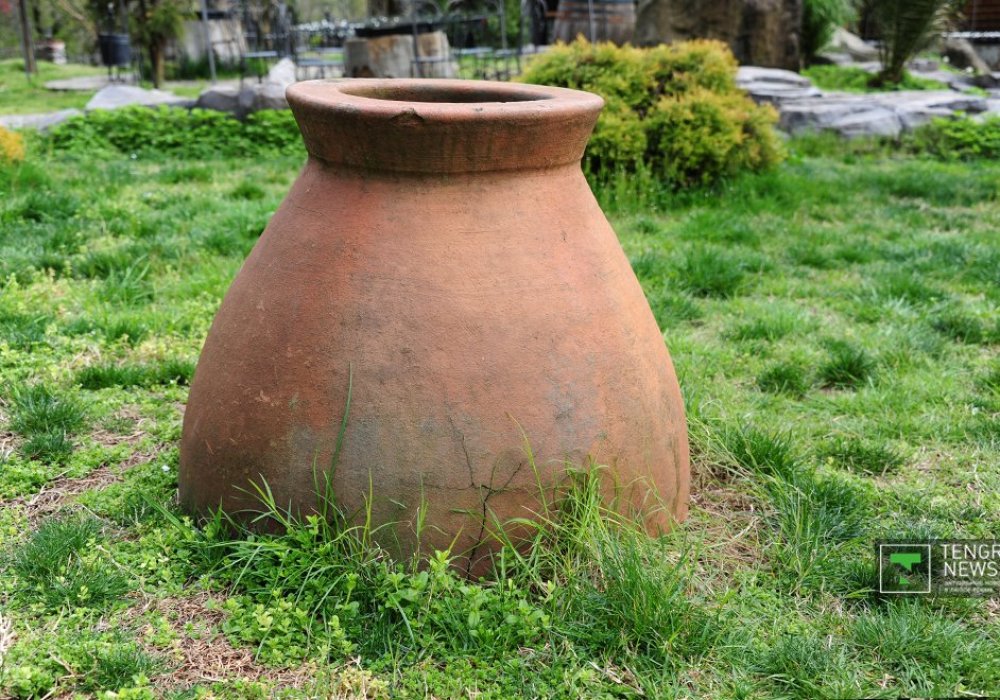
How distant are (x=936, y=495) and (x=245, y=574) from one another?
2.25 meters

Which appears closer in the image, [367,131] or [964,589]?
[367,131]

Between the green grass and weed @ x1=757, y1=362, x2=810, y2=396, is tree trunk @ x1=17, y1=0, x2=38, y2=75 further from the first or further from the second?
weed @ x1=757, y1=362, x2=810, y2=396

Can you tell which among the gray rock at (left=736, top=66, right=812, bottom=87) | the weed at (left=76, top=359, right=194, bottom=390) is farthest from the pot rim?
the gray rock at (left=736, top=66, right=812, bottom=87)

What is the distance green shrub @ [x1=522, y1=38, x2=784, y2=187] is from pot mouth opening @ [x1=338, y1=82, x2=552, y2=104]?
3982 millimetres

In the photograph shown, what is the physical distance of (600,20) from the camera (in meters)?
13.1

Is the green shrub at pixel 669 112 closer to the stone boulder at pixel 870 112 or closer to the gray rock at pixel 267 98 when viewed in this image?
the stone boulder at pixel 870 112

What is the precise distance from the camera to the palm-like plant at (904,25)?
34.9 ft

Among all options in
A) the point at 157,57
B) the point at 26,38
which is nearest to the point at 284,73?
the point at 157,57

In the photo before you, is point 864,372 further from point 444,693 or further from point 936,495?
point 444,693

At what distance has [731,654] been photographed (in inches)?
90.7

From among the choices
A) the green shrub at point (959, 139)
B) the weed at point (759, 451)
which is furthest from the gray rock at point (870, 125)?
the weed at point (759, 451)

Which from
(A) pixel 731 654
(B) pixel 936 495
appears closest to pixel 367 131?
(A) pixel 731 654

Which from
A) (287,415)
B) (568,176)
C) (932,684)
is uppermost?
(568,176)

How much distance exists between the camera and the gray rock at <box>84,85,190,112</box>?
9.61m
